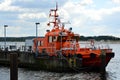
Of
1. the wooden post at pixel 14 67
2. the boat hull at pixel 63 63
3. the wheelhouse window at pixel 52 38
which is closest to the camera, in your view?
the wooden post at pixel 14 67

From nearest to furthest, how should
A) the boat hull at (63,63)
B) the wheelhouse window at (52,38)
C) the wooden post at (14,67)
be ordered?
the wooden post at (14,67) → the boat hull at (63,63) → the wheelhouse window at (52,38)

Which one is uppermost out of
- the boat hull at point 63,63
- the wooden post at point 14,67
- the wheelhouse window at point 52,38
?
the wheelhouse window at point 52,38

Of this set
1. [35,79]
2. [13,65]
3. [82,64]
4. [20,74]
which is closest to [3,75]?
[20,74]

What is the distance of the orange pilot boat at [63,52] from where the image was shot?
125 ft

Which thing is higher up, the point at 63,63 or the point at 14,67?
the point at 14,67

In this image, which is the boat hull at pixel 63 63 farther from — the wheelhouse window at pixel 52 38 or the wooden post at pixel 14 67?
the wooden post at pixel 14 67

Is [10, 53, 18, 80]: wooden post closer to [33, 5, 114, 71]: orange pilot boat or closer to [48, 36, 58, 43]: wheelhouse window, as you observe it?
[33, 5, 114, 71]: orange pilot boat

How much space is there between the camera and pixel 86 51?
1516 inches

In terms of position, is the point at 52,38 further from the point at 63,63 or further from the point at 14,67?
the point at 14,67

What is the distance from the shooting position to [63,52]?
39.8 metres

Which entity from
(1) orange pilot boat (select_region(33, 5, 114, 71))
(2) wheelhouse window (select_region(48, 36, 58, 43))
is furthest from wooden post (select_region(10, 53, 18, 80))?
(2) wheelhouse window (select_region(48, 36, 58, 43))

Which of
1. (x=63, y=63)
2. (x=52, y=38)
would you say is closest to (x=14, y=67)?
(x=63, y=63)

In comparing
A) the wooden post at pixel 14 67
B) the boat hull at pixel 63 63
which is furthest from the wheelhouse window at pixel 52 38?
the wooden post at pixel 14 67

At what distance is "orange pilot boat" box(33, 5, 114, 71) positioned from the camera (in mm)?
37969
